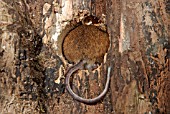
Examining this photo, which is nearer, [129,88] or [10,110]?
[10,110]

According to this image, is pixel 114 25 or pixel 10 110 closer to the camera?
pixel 10 110

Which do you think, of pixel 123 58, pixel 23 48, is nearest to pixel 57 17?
pixel 23 48

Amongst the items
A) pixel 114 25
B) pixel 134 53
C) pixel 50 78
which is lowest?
pixel 50 78

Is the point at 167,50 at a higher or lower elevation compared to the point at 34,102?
higher

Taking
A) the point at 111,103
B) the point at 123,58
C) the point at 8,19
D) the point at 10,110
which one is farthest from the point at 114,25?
the point at 10,110

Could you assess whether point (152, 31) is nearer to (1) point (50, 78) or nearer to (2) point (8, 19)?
(1) point (50, 78)

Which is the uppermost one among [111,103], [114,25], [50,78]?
[114,25]

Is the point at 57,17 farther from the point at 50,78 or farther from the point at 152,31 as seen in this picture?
the point at 152,31
